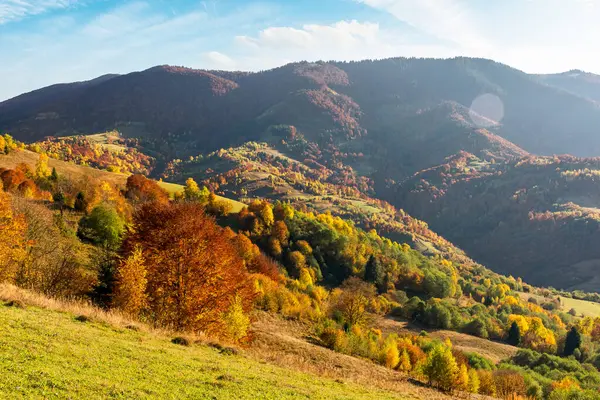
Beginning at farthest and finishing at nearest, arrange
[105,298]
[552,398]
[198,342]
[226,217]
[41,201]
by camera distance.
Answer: [226,217], [41,201], [552,398], [105,298], [198,342]

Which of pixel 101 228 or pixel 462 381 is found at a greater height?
pixel 101 228

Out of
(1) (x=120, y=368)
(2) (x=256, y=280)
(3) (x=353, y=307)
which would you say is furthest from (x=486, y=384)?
(1) (x=120, y=368)

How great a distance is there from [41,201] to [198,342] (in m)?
75.8

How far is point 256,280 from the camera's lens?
251 feet

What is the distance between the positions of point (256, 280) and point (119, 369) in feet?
205

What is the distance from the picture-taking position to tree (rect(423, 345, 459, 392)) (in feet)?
132

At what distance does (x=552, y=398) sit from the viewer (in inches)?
2073

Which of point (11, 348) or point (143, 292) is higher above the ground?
point (11, 348)

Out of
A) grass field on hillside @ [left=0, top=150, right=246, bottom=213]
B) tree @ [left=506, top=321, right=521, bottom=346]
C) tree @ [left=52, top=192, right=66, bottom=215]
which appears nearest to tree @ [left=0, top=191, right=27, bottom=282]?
Result: tree @ [left=52, top=192, right=66, bottom=215]

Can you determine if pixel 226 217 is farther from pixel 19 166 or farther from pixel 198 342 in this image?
pixel 198 342

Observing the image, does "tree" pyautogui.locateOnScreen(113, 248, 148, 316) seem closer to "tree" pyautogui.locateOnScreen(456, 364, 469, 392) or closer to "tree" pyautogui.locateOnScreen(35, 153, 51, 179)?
"tree" pyautogui.locateOnScreen(456, 364, 469, 392)

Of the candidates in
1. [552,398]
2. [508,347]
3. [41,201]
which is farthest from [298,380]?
[508,347]

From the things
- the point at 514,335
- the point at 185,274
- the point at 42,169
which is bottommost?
the point at 514,335

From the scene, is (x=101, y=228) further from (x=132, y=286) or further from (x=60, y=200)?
(x=132, y=286)
